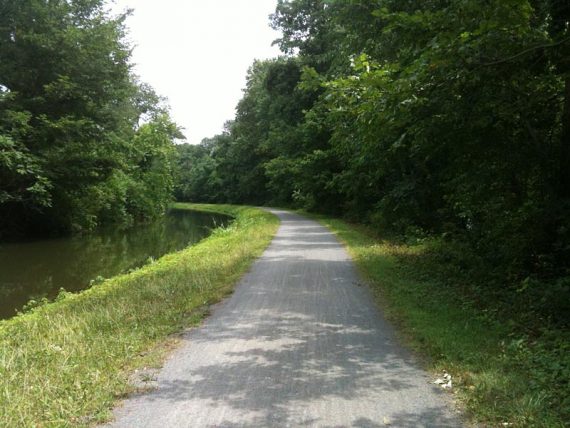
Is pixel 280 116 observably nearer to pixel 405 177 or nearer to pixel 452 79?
pixel 405 177

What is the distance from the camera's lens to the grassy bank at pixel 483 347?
4146 millimetres

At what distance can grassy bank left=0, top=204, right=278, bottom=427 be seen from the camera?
420 centimetres

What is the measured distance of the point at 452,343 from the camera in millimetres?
5812

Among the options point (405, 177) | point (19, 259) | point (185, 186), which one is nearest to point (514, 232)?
point (405, 177)

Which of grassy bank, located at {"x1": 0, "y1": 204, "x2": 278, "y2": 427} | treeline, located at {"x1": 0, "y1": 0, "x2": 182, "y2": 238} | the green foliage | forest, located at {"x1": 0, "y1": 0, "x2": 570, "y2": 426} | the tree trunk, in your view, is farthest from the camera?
treeline, located at {"x1": 0, "y1": 0, "x2": 182, "y2": 238}

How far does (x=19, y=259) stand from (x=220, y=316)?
50.6 feet

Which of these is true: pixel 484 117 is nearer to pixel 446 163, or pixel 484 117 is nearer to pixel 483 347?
pixel 483 347

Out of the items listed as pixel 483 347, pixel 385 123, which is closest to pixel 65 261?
pixel 385 123

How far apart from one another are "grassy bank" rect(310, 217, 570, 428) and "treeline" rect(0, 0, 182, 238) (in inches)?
686

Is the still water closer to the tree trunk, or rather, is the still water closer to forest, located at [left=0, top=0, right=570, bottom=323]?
forest, located at [left=0, top=0, right=570, bottom=323]

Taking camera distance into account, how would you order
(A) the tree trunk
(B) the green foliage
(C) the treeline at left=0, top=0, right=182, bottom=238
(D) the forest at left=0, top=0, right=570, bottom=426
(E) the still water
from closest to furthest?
1. (D) the forest at left=0, top=0, right=570, bottom=426
2. (B) the green foliage
3. (A) the tree trunk
4. (E) the still water
5. (C) the treeline at left=0, top=0, right=182, bottom=238

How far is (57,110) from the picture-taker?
24.8m

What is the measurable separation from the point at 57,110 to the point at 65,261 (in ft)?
31.1

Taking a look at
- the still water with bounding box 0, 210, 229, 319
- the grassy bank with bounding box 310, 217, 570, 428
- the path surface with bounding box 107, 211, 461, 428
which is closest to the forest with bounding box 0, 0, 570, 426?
the grassy bank with bounding box 310, 217, 570, 428
